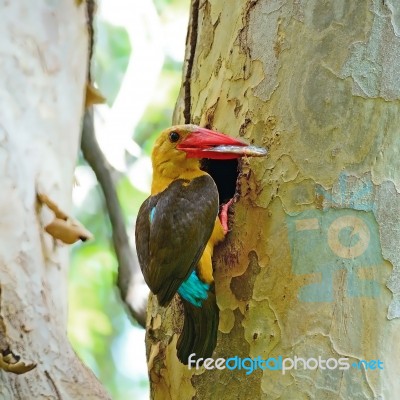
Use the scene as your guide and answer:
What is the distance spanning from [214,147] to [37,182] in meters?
0.79

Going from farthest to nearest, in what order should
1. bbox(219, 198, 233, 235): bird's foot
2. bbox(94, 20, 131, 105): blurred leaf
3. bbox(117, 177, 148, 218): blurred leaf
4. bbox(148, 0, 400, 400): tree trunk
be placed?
bbox(94, 20, 131, 105): blurred leaf → bbox(117, 177, 148, 218): blurred leaf → bbox(219, 198, 233, 235): bird's foot → bbox(148, 0, 400, 400): tree trunk

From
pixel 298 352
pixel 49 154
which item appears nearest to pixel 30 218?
pixel 49 154

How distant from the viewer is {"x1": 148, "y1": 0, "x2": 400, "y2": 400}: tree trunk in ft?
5.50

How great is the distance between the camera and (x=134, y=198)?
4902mm

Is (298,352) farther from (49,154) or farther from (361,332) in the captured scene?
(49,154)

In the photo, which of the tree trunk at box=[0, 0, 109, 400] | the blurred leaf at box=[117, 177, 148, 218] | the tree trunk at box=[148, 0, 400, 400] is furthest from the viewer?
the blurred leaf at box=[117, 177, 148, 218]

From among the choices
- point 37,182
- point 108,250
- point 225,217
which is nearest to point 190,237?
point 225,217

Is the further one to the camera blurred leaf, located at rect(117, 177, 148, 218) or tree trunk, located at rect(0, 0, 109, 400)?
blurred leaf, located at rect(117, 177, 148, 218)

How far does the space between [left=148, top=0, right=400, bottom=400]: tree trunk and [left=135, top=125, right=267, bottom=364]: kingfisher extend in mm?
43

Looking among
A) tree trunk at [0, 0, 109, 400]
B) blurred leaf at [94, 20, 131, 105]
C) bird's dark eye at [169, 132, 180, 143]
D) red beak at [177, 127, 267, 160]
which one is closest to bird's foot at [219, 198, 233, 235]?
red beak at [177, 127, 267, 160]

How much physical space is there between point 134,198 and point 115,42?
1741mm

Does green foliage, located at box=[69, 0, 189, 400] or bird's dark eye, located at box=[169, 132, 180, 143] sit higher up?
bird's dark eye, located at box=[169, 132, 180, 143]

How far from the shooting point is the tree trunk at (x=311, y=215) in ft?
5.50

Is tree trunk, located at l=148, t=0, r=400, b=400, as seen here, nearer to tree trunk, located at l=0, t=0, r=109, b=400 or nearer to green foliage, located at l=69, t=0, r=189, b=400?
tree trunk, located at l=0, t=0, r=109, b=400
